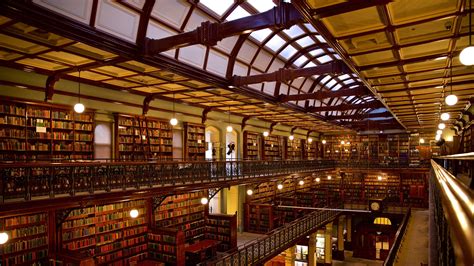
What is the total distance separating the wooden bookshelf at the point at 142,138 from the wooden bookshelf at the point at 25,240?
113 inches

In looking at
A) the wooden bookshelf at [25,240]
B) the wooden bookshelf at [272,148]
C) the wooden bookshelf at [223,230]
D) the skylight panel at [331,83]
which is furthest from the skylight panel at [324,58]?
the wooden bookshelf at [25,240]

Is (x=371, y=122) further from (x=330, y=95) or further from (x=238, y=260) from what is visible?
(x=238, y=260)

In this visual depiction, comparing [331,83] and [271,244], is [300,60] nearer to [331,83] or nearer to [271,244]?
[331,83]

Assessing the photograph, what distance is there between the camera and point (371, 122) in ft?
69.5

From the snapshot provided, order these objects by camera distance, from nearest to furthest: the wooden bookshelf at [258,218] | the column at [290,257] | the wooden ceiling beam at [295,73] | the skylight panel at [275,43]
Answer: the wooden ceiling beam at [295,73]
the skylight panel at [275,43]
the column at [290,257]
the wooden bookshelf at [258,218]

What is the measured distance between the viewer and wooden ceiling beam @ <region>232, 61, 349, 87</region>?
791 cm

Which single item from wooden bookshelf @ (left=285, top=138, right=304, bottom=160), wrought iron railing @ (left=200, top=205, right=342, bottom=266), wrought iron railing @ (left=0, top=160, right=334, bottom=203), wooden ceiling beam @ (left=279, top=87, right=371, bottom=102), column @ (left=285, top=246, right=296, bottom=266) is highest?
wooden ceiling beam @ (left=279, top=87, right=371, bottom=102)

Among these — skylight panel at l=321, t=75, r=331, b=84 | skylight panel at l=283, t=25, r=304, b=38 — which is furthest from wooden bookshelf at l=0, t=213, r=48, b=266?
skylight panel at l=321, t=75, r=331, b=84

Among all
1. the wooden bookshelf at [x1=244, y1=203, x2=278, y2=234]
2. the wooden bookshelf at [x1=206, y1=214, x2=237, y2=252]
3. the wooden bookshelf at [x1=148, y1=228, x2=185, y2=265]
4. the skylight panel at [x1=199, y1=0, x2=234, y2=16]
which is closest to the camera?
the skylight panel at [x1=199, y1=0, x2=234, y2=16]

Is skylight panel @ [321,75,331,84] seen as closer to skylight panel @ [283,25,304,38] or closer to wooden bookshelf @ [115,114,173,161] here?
skylight panel @ [283,25,304,38]

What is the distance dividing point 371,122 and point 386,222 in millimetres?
6211

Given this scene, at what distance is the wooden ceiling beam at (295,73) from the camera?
7914 millimetres

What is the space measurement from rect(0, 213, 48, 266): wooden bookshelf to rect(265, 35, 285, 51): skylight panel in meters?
8.19

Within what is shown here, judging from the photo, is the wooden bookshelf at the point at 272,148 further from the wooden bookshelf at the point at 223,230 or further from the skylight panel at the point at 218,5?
the skylight panel at the point at 218,5
